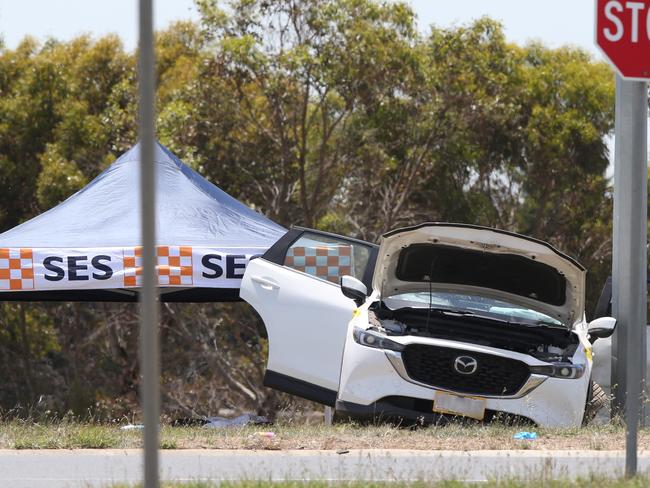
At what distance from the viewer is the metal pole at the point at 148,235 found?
14.7 feet

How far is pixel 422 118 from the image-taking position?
2336 centimetres

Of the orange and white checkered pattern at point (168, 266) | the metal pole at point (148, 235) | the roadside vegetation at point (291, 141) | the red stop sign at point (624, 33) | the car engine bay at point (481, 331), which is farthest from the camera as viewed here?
the roadside vegetation at point (291, 141)

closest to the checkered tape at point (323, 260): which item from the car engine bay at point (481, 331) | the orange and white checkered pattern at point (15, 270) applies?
the car engine bay at point (481, 331)

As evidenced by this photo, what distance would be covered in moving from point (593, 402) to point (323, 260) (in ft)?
9.21

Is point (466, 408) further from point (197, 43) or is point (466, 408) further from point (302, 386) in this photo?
point (197, 43)

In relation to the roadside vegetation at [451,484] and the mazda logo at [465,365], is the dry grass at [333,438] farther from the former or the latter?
the roadside vegetation at [451,484]

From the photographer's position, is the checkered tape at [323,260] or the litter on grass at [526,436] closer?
the litter on grass at [526,436]

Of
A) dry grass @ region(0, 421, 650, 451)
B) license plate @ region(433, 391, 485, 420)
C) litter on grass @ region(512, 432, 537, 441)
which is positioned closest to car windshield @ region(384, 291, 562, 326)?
license plate @ region(433, 391, 485, 420)

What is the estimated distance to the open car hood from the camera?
35.2 feet

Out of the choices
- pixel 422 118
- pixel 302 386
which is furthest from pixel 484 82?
pixel 302 386

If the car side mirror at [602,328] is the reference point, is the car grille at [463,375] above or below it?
below

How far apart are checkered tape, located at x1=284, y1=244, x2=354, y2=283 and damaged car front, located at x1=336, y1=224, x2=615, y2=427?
731mm

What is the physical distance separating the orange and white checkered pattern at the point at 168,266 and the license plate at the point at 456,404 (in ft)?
13.6

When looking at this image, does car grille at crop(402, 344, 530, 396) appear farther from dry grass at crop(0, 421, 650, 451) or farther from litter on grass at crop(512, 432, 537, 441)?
litter on grass at crop(512, 432, 537, 441)
